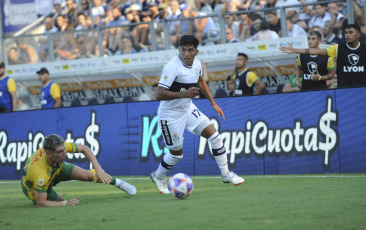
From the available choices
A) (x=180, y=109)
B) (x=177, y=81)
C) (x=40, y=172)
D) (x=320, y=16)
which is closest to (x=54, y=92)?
(x=320, y=16)

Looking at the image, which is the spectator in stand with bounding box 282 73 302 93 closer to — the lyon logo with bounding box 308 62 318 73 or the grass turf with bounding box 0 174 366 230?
the lyon logo with bounding box 308 62 318 73

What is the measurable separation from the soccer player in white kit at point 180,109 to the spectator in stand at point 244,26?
6.10 m

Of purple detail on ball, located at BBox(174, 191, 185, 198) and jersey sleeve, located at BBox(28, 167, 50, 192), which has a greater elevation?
jersey sleeve, located at BBox(28, 167, 50, 192)

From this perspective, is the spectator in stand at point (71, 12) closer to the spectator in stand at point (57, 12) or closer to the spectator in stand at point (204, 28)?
the spectator in stand at point (57, 12)

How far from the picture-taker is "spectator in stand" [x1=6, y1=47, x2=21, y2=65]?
21.9 metres

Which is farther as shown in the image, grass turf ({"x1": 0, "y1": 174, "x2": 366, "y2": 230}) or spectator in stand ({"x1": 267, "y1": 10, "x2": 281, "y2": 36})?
spectator in stand ({"x1": 267, "y1": 10, "x2": 281, "y2": 36})

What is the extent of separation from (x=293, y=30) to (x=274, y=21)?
19.9 inches

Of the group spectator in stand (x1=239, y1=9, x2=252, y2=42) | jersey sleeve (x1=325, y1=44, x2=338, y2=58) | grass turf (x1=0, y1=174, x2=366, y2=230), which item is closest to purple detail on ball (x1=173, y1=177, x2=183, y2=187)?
grass turf (x1=0, y1=174, x2=366, y2=230)

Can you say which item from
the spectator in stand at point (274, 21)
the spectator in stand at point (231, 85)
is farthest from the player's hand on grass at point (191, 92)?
the spectator in stand at point (274, 21)

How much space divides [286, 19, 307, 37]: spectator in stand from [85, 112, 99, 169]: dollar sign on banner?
4795 mm

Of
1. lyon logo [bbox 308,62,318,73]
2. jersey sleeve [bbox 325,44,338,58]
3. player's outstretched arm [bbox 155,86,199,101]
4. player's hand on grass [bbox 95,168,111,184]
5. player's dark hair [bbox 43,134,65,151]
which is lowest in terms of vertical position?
player's hand on grass [bbox 95,168,111,184]

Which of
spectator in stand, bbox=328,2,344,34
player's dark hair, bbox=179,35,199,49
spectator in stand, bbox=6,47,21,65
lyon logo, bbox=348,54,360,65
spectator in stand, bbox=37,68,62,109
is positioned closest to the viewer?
player's dark hair, bbox=179,35,199,49

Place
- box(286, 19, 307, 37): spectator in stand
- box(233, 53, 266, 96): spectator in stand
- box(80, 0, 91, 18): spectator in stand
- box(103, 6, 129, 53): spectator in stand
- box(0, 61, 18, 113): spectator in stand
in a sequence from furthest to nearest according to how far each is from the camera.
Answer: box(80, 0, 91, 18): spectator in stand, box(103, 6, 129, 53): spectator in stand, box(0, 61, 18, 113): spectator in stand, box(286, 19, 307, 37): spectator in stand, box(233, 53, 266, 96): spectator in stand

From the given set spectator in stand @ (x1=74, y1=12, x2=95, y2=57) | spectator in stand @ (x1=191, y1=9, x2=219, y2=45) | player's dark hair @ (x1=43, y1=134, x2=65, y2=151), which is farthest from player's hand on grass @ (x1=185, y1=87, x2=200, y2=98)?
spectator in stand @ (x1=74, y1=12, x2=95, y2=57)
